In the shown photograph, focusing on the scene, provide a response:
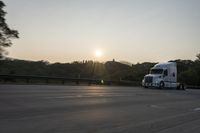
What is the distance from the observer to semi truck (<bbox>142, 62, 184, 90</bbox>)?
54656 mm

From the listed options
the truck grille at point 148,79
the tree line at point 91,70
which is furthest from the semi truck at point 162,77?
the tree line at point 91,70

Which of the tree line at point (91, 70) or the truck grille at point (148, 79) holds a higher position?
the tree line at point (91, 70)

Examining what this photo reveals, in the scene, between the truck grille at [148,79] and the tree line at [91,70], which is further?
the tree line at [91,70]

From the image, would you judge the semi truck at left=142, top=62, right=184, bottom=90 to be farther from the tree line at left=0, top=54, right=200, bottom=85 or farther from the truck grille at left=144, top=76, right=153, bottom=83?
the tree line at left=0, top=54, right=200, bottom=85

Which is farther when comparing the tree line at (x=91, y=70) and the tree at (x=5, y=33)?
the tree line at (x=91, y=70)

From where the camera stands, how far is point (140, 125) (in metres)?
15.1

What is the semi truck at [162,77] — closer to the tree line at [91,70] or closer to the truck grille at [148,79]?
the truck grille at [148,79]

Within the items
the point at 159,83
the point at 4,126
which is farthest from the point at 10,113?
the point at 159,83

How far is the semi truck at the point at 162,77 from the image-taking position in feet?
179

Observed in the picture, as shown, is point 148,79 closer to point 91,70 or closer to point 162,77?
point 162,77

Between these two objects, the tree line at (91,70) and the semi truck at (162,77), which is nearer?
the semi truck at (162,77)

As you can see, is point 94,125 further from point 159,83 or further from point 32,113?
point 159,83

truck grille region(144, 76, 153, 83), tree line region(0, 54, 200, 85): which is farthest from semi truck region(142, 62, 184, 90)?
tree line region(0, 54, 200, 85)

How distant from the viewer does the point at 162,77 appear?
55.4 meters
